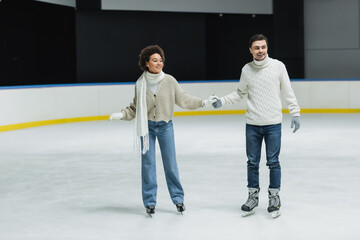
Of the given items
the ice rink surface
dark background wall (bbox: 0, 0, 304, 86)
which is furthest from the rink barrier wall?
dark background wall (bbox: 0, 0, 304, 86)

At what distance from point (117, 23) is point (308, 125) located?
258 inches

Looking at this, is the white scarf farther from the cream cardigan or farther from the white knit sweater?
the white knit sweater

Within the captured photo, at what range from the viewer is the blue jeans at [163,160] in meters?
5.34

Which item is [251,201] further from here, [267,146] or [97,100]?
[97,100]

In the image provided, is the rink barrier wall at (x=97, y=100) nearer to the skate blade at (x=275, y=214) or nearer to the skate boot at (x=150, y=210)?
the skate boot at (x=150, y=210)

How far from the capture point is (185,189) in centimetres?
663

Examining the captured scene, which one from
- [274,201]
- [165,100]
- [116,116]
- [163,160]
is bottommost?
[274,201]

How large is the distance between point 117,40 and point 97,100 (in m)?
2.81

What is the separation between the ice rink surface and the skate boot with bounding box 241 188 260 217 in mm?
78

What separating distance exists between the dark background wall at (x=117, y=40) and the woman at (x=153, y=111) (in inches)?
432

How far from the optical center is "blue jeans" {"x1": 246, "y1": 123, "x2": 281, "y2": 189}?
17.2 feet

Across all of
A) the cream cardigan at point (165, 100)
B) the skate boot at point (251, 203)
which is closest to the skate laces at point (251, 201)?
the skate boot at point (251, 203)

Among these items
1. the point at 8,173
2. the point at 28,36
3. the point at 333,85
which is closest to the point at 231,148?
the point at 8,173

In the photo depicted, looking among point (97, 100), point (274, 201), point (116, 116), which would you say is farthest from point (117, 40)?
point (274, 201)
